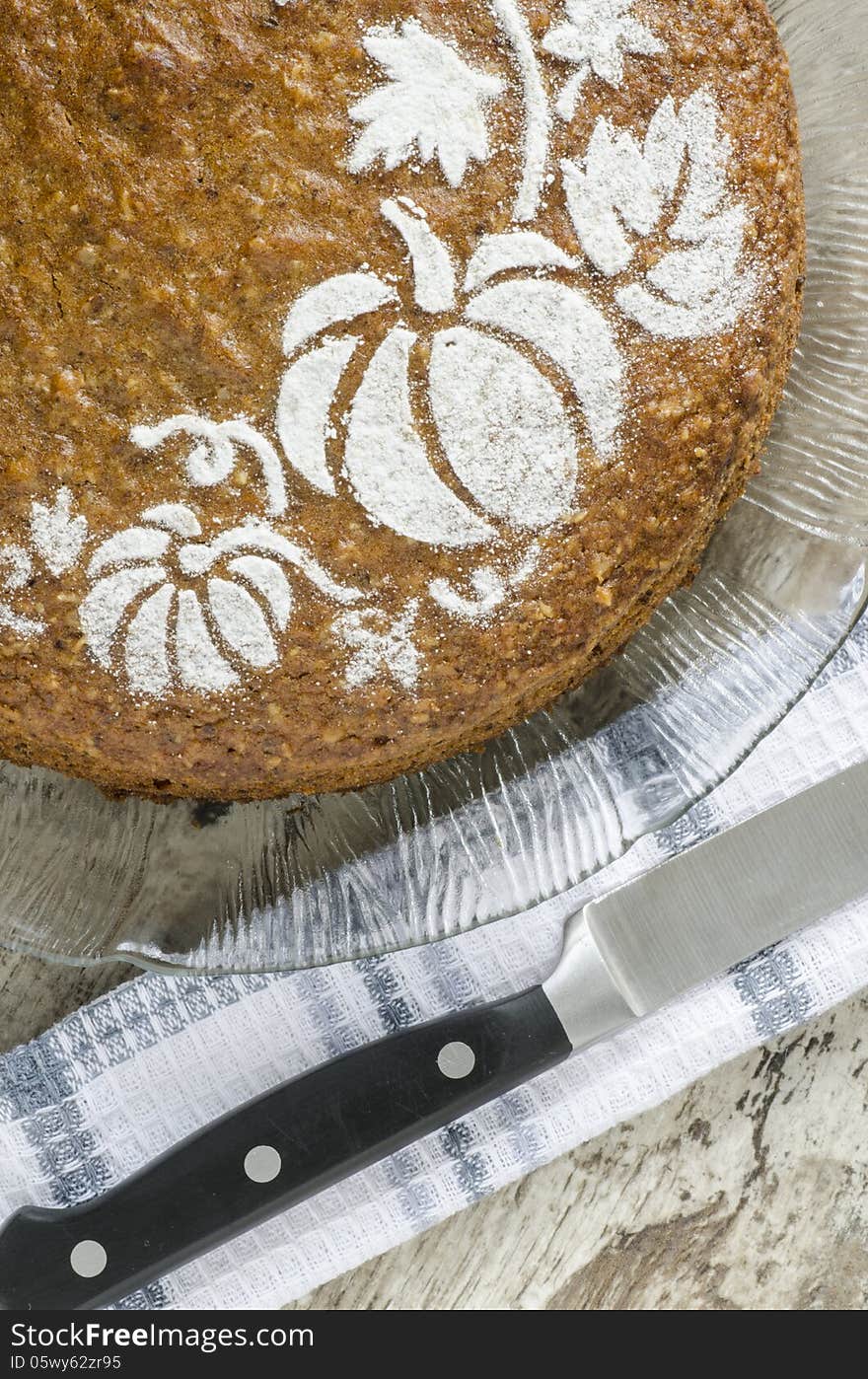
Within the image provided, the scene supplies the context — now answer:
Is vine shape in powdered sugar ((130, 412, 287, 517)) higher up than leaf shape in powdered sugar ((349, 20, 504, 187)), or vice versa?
leaf shape in powdered sugar ((349, 20, 504, 187))

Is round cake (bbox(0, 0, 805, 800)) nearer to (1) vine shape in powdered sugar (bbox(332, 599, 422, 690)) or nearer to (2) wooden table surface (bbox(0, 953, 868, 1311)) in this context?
(1) vine shape in powdered sugar (bbox(332, 599, 422, 690))

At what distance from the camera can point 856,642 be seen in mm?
1705

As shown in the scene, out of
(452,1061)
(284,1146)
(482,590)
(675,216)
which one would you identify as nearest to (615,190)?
(675,216)

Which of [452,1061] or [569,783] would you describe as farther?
[452,1061]

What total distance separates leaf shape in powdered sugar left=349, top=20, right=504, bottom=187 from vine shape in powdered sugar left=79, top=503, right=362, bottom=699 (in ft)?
1.33

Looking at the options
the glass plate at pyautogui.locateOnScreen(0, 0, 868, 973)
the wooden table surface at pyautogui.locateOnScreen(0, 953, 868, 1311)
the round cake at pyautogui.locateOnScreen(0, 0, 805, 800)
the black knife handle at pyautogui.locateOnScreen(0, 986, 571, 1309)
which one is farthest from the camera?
the wooden table surface at pyautogui.locateOnScreen(0, 953, 868, 1311)

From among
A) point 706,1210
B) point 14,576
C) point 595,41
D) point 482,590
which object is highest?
point 595,41

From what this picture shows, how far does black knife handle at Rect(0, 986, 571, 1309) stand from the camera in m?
1.59

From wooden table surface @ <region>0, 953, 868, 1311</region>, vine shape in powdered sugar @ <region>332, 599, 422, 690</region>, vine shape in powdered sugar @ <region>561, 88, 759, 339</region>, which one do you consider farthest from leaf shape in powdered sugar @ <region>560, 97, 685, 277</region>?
wooden table surface @ <region>0, 953, 868, 1311</region>

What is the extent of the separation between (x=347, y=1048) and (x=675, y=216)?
1.17 m

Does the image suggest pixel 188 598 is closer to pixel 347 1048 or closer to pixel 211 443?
pixel 211 443

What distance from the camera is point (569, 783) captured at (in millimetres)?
1436

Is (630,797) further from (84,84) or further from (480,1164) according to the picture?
(84,84)

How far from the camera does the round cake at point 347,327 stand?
3.85ft
